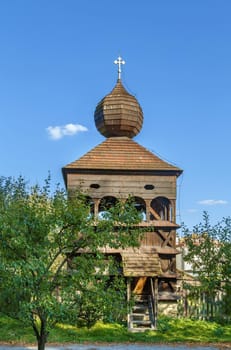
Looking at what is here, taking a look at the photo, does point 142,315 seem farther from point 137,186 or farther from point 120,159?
point 120,159

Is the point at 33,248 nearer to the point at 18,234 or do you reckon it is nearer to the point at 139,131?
the point at 18,234

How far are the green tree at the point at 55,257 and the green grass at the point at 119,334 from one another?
625 centimetres

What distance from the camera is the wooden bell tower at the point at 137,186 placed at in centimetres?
1938

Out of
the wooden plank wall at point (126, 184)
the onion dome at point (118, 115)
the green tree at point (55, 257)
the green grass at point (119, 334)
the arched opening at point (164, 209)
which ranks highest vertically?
the onion dome at point (118, 115)

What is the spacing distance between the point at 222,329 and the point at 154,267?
3.16 meters

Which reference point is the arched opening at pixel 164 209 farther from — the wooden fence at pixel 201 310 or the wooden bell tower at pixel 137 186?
the wooden fence at pixel 201 310

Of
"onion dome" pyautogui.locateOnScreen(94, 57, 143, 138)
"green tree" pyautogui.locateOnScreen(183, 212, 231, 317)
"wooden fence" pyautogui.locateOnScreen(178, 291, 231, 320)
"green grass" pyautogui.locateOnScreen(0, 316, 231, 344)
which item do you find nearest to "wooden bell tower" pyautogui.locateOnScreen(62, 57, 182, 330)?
"onion dome" pyautogui.locateOnScreen(94, 57, 143, 138)

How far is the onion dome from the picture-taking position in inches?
890

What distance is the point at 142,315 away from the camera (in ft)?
60.6

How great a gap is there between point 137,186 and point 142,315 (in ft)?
16.8

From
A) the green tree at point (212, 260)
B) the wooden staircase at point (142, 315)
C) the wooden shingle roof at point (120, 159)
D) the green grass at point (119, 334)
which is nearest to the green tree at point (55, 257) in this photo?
the green tree at point (212, 260)

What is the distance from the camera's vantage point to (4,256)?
9.07 meters

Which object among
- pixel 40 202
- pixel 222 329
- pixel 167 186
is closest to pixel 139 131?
pixel 167 186

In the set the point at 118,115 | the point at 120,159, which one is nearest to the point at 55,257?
the point at 120,159
